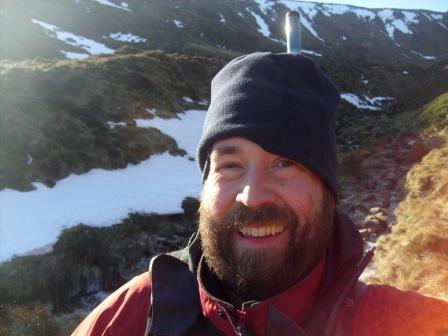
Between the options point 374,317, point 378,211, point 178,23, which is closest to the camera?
point 374,317

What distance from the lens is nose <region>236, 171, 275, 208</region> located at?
215cm

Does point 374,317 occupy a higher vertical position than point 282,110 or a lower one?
lower

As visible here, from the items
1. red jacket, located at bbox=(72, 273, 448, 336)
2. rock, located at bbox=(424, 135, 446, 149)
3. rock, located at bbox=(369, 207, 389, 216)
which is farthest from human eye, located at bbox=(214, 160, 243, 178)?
rock, located at bbox=(424, 135, 446, 149)

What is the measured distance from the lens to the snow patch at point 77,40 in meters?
41.6

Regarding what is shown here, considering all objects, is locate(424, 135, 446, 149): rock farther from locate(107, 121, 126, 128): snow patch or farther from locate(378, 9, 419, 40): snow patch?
locate(378, 9, 419, 40): snow patch

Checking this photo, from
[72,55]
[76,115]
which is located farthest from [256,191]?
[72,55]

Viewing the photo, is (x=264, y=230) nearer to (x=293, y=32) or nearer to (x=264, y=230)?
(x=264, y=230)

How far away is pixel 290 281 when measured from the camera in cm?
215

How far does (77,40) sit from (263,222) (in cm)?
4645

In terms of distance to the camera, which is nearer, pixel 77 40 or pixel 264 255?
pixel 264 255

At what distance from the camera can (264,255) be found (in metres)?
2.14

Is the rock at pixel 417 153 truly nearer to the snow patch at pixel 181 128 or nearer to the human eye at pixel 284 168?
the snow patch at pixel 181 128

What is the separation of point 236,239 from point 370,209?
9.52 meters

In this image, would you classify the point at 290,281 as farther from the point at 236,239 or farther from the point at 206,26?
the point at 206,26
